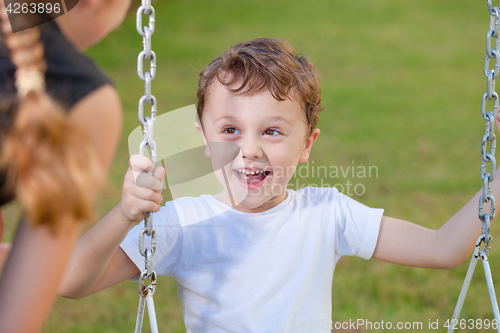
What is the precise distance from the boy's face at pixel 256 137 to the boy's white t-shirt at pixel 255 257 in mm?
71

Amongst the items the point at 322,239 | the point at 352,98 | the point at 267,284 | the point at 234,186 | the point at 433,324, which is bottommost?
the point at 433,324

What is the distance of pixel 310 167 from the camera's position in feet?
15.0

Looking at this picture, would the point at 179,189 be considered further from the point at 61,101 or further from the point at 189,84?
the point at 189,84

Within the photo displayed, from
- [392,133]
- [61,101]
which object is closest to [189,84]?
[392,133]

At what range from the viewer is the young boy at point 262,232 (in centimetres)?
142

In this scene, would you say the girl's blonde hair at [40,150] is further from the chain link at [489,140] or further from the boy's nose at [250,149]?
the chain link at [489,140]

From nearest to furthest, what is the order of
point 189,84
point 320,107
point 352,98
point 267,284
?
point 267,284 < point 320,107 < point 352,98 < point 189,84

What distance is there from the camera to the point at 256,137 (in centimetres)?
143

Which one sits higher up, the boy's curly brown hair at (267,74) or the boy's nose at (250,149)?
the boy's curly brown hair at (267,74)

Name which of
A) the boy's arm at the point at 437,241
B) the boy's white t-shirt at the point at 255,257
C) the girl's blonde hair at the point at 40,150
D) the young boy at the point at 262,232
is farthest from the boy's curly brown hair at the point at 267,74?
the girl's blonde hair at the point at 40,150

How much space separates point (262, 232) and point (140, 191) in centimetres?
44

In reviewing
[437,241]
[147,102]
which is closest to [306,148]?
[437,241]

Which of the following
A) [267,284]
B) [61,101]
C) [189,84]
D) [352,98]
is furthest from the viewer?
[189,84]

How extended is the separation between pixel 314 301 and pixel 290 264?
0.13 meters
